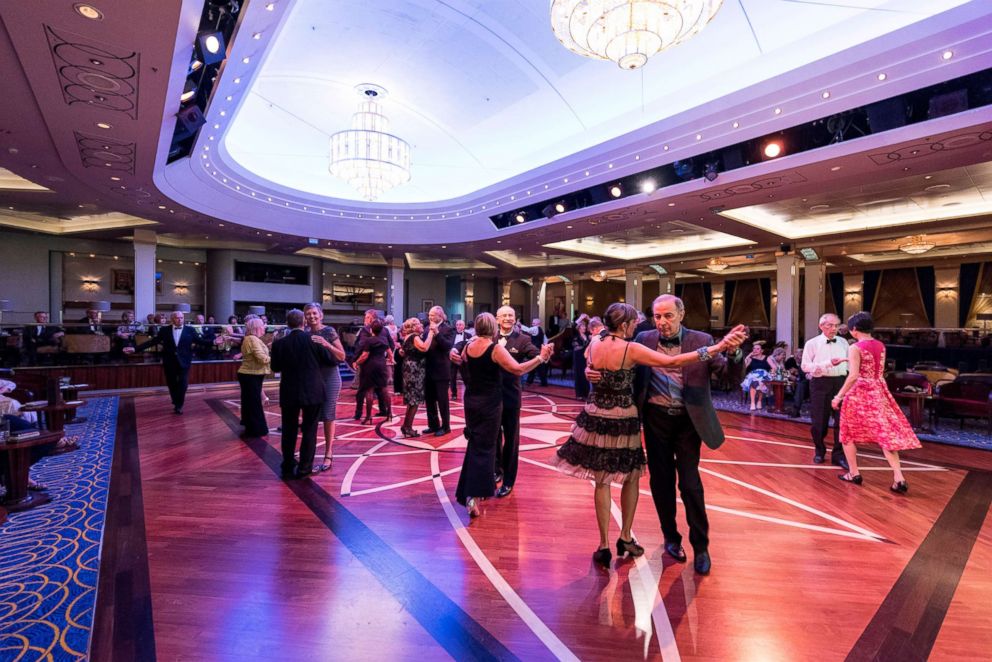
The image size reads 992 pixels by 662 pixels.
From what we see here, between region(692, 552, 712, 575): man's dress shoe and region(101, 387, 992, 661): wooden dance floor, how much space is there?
46 millimetres

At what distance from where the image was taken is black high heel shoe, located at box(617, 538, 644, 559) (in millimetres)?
2945

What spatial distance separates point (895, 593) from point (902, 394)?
549 cm

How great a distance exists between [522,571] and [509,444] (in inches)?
51.0

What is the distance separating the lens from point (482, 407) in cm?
344

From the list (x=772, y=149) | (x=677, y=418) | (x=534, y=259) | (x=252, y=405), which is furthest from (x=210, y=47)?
(x=534, y=259)

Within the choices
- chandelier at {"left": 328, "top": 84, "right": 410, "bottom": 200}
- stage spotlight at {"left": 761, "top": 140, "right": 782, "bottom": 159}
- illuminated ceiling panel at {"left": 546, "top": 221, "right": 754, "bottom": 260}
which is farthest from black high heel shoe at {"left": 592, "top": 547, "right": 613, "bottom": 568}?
illuminated ceiling panel at {"left": 546, "top": 221, "right": 754, "bottom": 260}

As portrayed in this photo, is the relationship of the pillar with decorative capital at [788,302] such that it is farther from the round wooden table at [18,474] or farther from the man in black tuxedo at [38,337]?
the man in black tuxedo at [38,337]

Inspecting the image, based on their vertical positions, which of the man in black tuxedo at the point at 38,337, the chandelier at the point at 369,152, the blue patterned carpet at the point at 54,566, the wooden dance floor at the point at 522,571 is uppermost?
the chandelier at the point at 369,152

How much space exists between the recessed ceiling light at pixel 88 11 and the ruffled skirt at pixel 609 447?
462cm

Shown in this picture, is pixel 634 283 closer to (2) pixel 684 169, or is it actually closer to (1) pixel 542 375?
(1) pixel 542 375

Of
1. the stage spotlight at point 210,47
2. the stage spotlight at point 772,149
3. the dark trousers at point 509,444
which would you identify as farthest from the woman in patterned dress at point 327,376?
the stage spotlight at point 772,149

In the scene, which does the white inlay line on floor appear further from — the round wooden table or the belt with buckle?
the round wooden table

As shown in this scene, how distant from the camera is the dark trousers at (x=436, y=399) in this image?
5895 mm

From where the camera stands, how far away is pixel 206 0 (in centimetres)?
406
